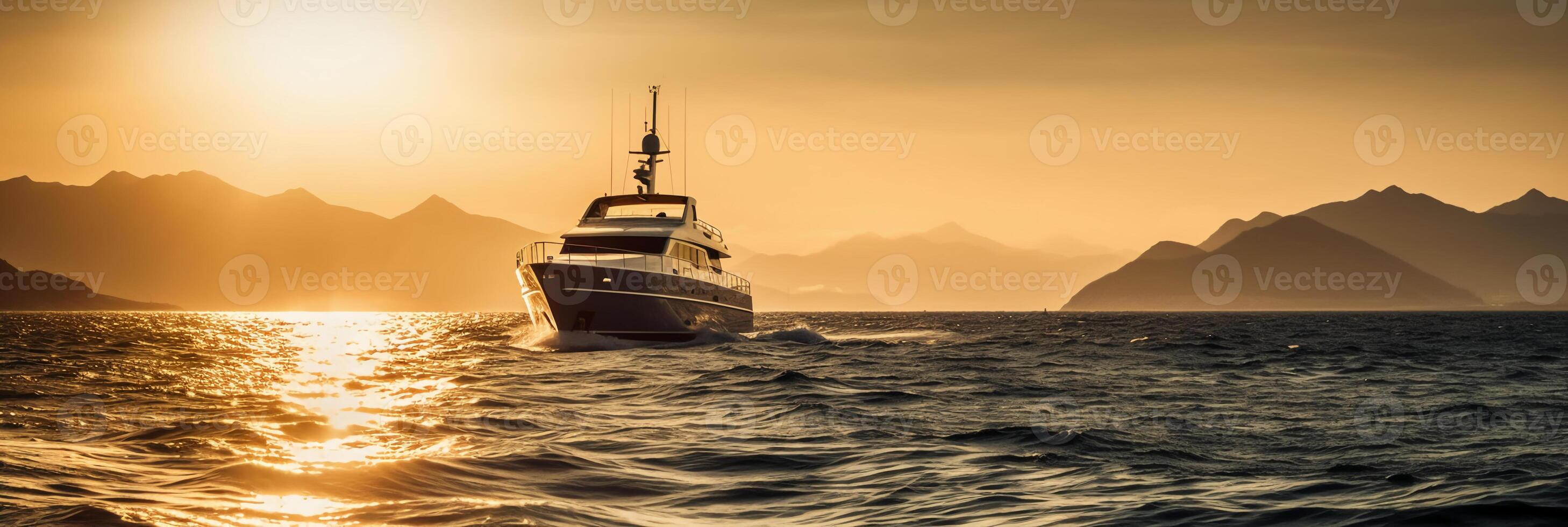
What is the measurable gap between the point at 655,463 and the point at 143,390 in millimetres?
12011

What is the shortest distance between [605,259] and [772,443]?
770 inches

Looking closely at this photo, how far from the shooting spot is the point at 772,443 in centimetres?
1236

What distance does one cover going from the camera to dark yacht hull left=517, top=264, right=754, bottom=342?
97.7ft

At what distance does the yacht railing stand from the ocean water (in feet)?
14.1

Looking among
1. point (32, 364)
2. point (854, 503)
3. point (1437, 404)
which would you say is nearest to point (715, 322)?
point (32, 364)

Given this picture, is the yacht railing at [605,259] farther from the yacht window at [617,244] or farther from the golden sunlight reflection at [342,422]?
the golden sunlight reflection at [342,422]

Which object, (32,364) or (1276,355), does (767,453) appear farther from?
(1276,355)

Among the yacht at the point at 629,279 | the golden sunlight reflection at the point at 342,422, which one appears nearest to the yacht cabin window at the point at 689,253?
the yacht at the point at 629,279

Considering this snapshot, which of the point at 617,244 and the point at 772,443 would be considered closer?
the point at 772,443

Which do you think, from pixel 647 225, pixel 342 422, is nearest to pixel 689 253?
pixel 647 225

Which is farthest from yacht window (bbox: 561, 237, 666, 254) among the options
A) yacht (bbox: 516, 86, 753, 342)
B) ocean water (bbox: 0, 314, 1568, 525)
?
ocean water (bbox: 0, 314, 1568, 525)

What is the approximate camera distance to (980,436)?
1300cm

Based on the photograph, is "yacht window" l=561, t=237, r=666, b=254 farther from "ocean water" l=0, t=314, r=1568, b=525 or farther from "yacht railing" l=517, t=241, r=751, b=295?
"ocean water" l=0, t=314, r=1568, b=525

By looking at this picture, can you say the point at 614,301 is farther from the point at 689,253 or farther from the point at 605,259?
the point at 689,253
